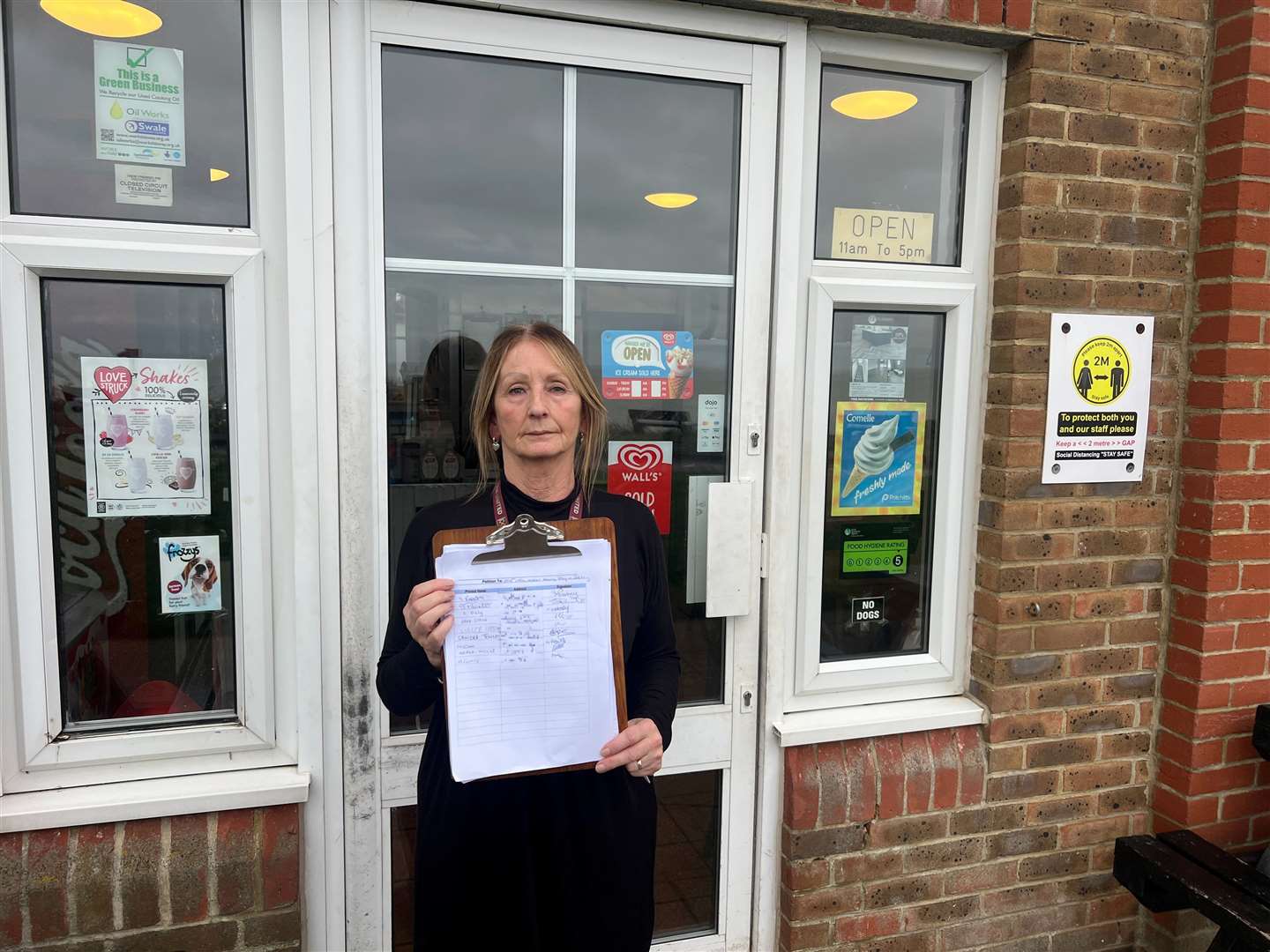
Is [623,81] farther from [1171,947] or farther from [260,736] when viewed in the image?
[1171,947]

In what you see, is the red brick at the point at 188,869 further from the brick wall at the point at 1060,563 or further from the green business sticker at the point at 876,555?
the green business sticker at the point at 876,555

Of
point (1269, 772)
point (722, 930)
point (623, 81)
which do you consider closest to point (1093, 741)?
point (1269, 772)

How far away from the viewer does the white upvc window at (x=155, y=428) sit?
1.97m

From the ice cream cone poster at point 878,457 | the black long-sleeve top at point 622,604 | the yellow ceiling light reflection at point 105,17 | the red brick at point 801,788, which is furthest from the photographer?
the ice cream cone poster at point 878,457

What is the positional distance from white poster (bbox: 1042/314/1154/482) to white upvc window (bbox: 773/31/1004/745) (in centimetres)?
22

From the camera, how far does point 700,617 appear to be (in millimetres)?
2484

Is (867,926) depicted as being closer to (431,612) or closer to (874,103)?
(431,612)

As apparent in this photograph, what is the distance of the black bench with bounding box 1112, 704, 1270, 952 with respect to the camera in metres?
2.23

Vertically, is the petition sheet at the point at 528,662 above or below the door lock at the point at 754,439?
below

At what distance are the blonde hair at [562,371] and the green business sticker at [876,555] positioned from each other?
1.16 m

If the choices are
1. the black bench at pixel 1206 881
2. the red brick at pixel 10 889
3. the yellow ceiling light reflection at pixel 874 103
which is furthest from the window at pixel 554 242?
the black bench at pixel 1206 881

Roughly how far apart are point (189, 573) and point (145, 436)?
1.23 feet

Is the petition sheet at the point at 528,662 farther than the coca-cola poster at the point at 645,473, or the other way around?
the coca-cola poster at the point at 645,473

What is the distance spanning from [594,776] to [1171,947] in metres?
2.27
